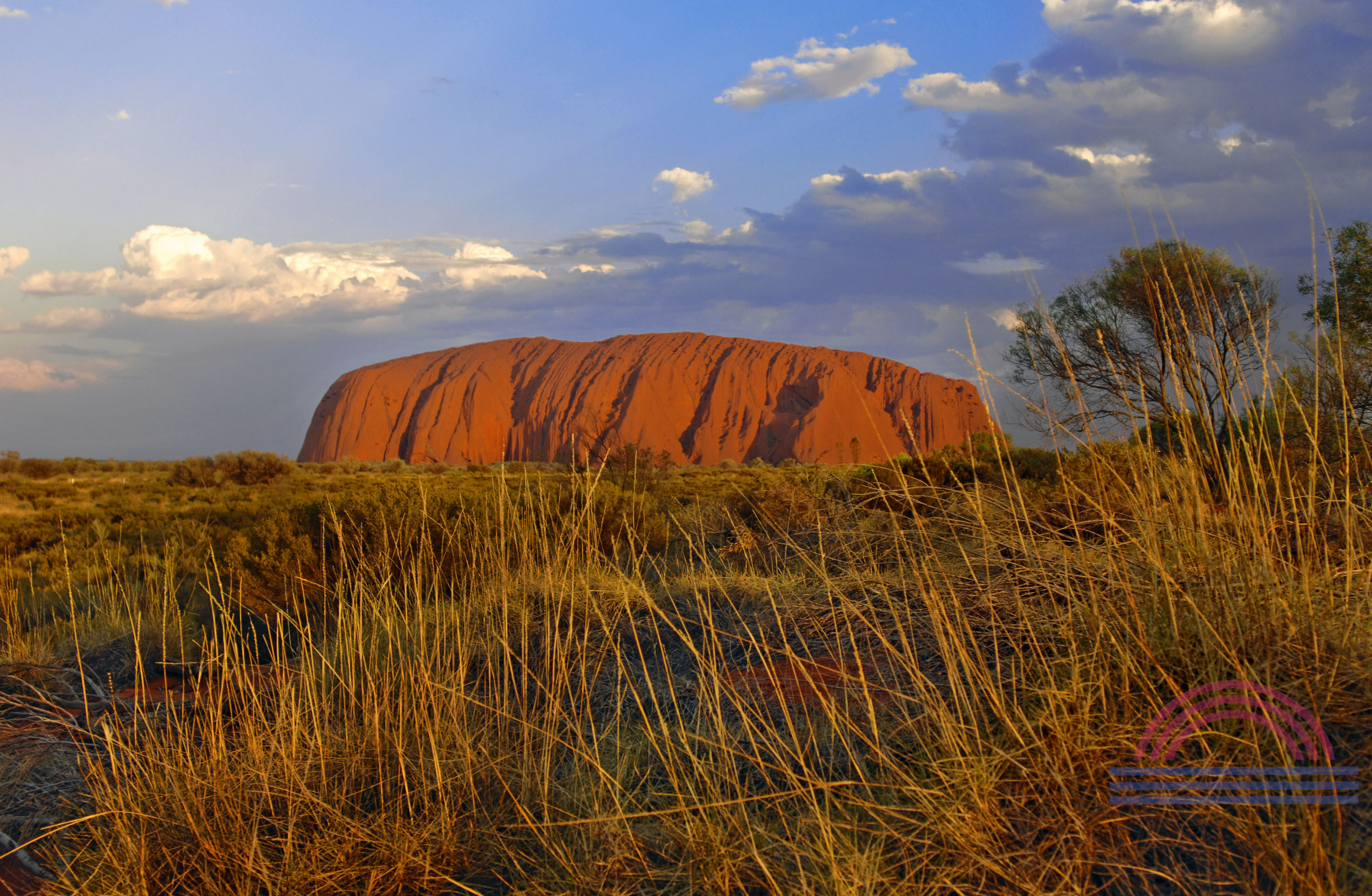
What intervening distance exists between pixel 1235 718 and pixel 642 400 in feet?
164

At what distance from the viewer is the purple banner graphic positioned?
4.90 ft

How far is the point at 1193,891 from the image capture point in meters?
1.48

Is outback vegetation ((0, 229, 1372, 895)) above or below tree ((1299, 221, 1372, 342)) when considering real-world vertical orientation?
below

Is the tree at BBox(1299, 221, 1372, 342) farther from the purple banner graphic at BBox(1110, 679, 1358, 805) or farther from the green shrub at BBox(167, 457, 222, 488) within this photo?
the green shrub at BBox(167, 457, 222, 488)

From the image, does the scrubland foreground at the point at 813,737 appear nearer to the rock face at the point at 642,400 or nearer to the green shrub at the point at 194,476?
the green shrub at the point at 194,476

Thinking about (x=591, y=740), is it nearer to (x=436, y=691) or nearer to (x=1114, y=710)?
(x=436, y=691)

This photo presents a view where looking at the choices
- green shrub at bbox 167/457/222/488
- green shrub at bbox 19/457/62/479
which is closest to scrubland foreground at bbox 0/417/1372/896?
green shrub at bbox 167/457/222/488

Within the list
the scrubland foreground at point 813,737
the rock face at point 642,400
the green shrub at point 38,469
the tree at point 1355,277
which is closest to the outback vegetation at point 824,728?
the scrubland foreground at point 813,737

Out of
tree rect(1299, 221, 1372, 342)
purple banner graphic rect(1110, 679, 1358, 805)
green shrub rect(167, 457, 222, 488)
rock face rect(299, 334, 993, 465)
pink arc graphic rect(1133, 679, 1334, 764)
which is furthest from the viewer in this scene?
rock face rect(299, 334, 993, 465)

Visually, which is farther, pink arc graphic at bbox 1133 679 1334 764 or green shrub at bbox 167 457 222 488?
green shrub at bbox 167 457 222 488

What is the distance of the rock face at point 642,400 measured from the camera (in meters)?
49.6

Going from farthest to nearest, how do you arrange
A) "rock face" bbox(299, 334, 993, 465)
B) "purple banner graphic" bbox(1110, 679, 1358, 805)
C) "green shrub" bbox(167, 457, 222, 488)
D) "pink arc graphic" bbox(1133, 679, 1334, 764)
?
1. "rock face" bbox(299, 334, 993, 465)
2. "green shrub" bbox(167, 457, 222, 488)
3. "pink arc graphic" bbox(1133, 679, 1334, 764)
4. "purple banner graphic" bbox(1110, 679, 1358, 805)

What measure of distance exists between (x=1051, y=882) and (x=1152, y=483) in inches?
48.7

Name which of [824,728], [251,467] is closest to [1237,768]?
[824,728]
